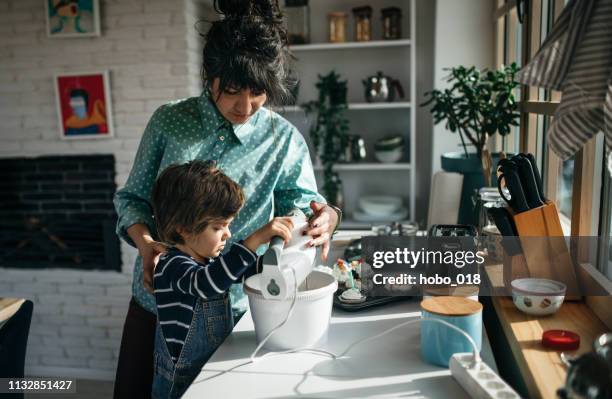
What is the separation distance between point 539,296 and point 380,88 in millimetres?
2299

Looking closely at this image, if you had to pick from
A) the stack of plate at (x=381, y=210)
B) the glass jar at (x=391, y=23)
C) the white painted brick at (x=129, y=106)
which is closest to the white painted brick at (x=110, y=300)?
the white painted brick at (x=129, y=106)

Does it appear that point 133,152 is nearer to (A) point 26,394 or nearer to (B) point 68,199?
(B) point 68,199

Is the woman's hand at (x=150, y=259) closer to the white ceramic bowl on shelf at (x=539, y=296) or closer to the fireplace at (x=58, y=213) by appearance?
the white ceramic bowl on shelf at (x=539, y=296)

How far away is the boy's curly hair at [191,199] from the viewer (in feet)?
4.12

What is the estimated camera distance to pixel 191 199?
1255 mm

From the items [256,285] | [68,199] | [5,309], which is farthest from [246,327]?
[68,199]

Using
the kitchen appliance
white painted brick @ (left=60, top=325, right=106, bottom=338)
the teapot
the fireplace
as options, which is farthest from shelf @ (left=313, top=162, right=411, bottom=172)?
the kitchen appliance

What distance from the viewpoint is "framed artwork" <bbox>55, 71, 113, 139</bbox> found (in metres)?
3.27

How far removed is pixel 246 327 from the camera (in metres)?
1.32

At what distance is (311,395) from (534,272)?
63cm

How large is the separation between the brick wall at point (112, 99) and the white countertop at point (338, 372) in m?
2.31

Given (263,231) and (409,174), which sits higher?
(263,231)

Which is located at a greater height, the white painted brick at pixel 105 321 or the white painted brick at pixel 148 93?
the white painted brick at pixel 148 93

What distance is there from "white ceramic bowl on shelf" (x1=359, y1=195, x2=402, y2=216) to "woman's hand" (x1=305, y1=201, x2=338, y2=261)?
1982 millimetres
